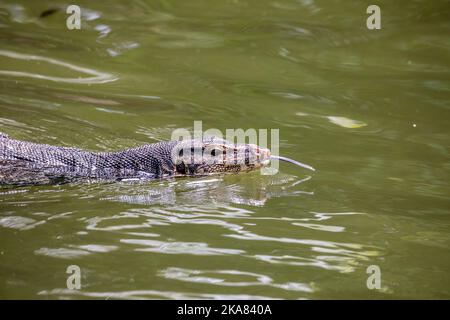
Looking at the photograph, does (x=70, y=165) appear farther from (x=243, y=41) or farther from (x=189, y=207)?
(x=243, y=41)

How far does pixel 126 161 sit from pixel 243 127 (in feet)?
6.24

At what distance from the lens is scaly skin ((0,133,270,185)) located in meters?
8.00

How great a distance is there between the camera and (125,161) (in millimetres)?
8328

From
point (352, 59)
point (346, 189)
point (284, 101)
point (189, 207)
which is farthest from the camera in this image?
point (352, 59)

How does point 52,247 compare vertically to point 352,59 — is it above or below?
below

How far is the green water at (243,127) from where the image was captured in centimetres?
607

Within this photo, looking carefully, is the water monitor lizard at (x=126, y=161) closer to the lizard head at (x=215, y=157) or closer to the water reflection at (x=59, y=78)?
the lizard head at (x=215, y=157)

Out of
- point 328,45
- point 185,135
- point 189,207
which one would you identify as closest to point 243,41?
point 328,45

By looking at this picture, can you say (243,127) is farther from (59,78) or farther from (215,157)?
(59,78)

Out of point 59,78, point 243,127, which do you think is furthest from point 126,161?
point 59,78

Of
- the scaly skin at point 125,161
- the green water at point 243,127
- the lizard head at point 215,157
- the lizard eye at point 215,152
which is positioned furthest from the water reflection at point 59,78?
the lizard eye at point 215,152

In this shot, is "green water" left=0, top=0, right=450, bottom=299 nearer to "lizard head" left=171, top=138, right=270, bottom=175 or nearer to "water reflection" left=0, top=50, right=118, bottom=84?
"water reflection" left=0, top=50, right=118, bottom=84

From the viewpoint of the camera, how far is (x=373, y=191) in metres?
7.94

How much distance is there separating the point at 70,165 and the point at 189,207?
5.26ft
